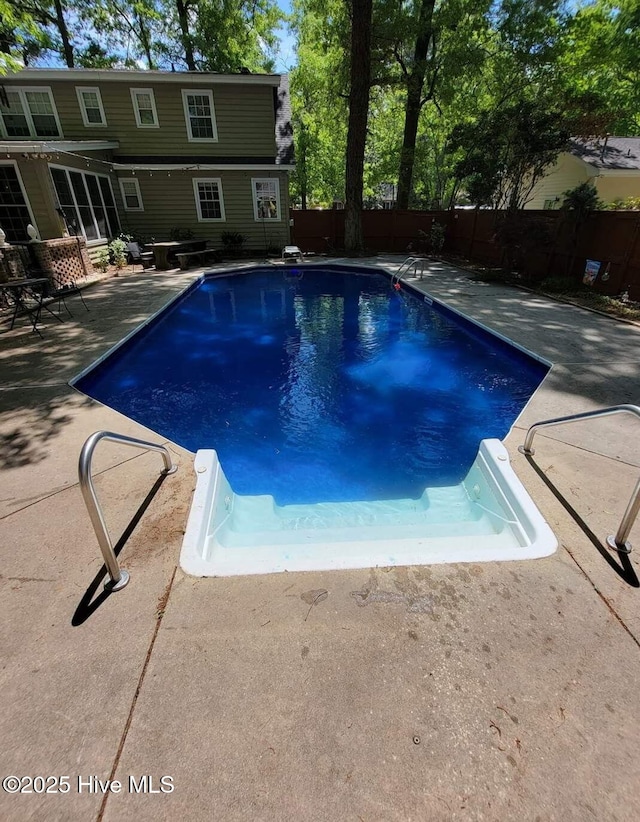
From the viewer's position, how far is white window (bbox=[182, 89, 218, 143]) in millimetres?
14740

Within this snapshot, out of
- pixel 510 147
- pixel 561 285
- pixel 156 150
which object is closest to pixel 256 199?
pixel 156 150

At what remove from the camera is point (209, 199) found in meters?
16.0

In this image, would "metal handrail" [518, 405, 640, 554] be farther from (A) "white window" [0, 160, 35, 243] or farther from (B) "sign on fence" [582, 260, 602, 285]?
(A) "white window" [0, 160, 35, 243]

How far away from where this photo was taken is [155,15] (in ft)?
70.9

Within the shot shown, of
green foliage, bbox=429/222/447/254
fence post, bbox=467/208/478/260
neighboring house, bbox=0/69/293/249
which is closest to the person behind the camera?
neighboring house, bbox=0/69/293/249

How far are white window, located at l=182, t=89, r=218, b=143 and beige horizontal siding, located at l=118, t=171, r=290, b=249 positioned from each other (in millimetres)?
1305

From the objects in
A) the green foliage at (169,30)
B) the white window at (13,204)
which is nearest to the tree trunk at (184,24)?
the green foliage at (169,30)

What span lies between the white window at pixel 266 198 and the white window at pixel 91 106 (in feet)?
19.2

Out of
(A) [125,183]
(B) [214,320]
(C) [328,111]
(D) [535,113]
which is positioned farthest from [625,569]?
(C) [328,111]

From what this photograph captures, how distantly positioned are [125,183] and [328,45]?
37.9 feet

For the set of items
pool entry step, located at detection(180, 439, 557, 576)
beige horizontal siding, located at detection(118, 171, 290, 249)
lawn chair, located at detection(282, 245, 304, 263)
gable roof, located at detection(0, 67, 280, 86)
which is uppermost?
gable roof, located at detection(0, 67, 280, 86)

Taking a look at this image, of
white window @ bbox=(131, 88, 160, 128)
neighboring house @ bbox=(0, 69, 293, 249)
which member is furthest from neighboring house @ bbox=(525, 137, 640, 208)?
white window @ bbox=(131, 88, 160, 128)

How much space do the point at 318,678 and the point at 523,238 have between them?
39.7ft

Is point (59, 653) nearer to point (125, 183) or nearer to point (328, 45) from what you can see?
point (125, 183)
